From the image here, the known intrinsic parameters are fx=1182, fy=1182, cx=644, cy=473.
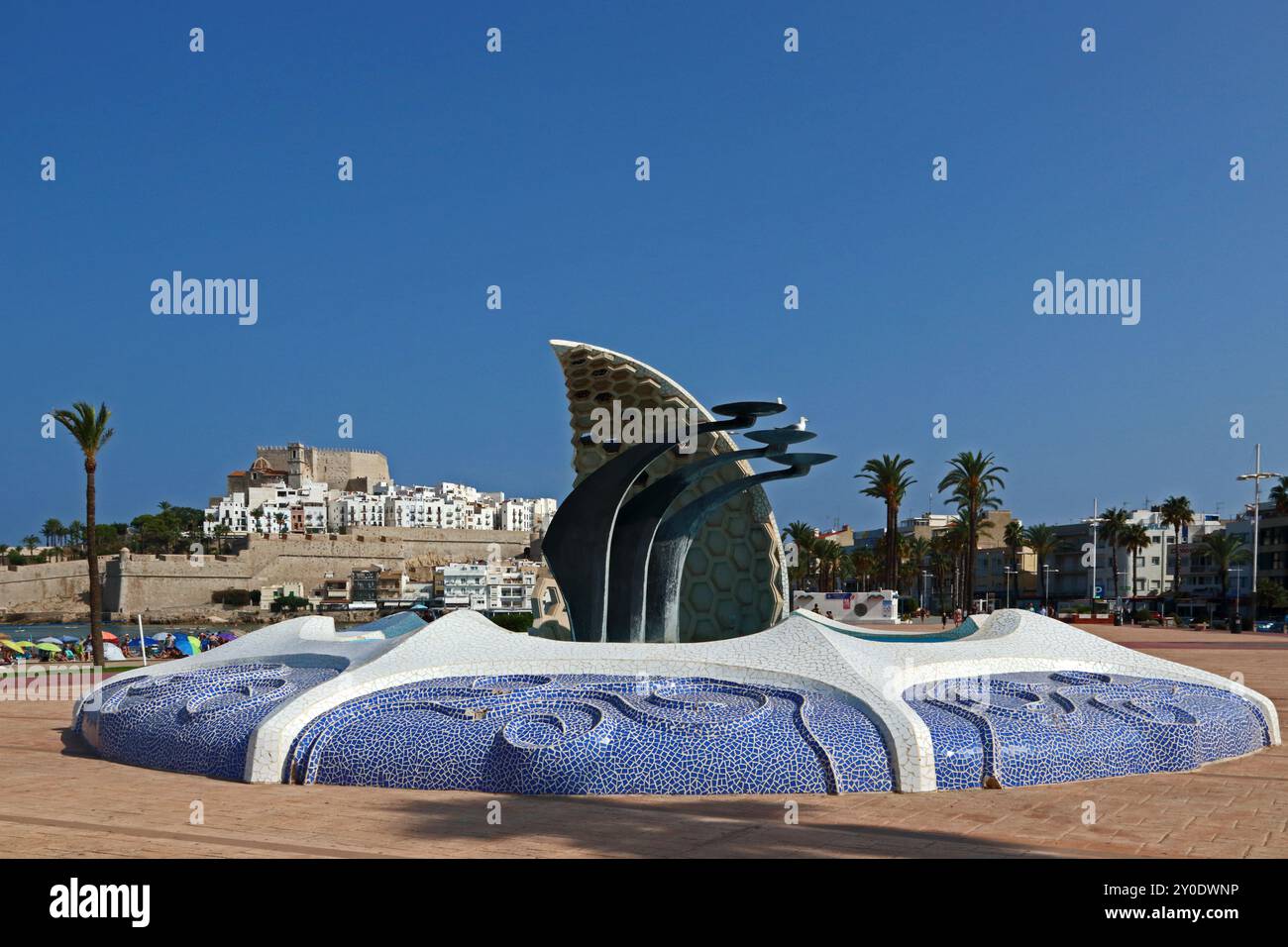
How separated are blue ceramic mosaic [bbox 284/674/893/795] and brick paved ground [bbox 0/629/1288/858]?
0.64ft

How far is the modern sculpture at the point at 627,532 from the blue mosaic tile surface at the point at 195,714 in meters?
4.52

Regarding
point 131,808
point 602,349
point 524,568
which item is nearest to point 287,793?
point 131,808

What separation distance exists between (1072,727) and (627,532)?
756cm

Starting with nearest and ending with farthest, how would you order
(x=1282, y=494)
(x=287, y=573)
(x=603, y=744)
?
(x=603, y=744)
(x=1282, y=494)
(x=287, y=573)

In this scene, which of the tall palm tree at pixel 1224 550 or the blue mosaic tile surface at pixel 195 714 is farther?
the tall palm tree at pixel 1224 550

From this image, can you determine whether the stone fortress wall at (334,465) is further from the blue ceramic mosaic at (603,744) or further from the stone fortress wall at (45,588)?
the blue ceramic mosaic at (603,744)

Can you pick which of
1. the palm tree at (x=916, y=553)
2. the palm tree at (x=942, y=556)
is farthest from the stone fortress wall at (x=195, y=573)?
the palm tree at (x=942, y=556)

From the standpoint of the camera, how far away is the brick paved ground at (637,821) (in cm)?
754

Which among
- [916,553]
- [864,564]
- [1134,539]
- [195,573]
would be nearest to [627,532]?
[1134,539]

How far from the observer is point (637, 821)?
27.6 ft

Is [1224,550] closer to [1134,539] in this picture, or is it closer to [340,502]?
[1134,539]

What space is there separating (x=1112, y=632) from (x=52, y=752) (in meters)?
42.9

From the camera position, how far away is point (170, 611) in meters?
102
